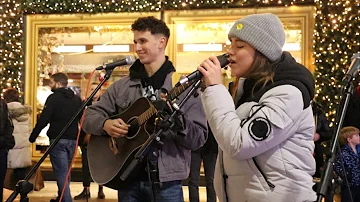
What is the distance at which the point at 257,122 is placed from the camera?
203 centimetres

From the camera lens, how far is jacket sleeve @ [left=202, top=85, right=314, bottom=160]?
202cm

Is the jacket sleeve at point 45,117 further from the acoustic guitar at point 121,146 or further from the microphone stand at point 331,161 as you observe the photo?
the microphone stand at point 331,161

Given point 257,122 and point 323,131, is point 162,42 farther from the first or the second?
point 323,131

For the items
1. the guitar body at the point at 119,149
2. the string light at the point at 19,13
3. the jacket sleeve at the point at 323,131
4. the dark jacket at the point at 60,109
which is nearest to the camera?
the guitar body at the point at 119,149

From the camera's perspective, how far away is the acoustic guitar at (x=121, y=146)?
3.03m

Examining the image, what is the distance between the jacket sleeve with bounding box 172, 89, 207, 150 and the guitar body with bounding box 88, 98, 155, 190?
0.60 feet

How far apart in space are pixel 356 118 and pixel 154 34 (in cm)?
412

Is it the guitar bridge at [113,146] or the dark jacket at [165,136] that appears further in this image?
the guitar bridge at [113,146]

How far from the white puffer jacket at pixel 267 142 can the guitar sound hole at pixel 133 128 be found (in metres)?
1.01

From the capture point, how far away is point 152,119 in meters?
3.00

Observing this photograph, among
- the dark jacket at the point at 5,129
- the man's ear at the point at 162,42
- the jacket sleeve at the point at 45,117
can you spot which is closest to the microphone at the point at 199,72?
the man's ear at the point at 162,42

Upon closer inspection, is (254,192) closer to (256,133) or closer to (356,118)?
(256,133)

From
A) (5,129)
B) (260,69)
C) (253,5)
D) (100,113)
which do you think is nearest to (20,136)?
(5,129)

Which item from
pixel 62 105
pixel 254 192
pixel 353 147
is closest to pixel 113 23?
pixel 62 105
